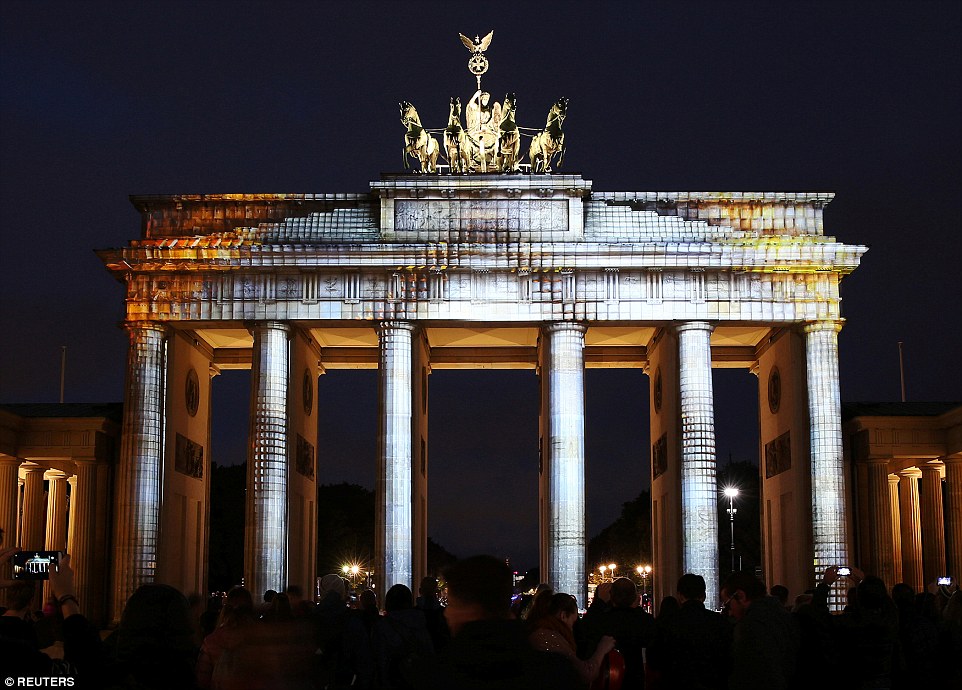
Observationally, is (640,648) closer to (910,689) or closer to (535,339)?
(910,689)

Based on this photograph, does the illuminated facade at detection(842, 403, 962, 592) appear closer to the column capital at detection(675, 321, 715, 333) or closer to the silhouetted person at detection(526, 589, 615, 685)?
the column capital at detection(675, 321, 715, 333)

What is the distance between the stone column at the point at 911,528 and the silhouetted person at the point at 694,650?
46.9 metres

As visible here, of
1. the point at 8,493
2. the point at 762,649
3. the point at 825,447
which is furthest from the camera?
the point at 8,493

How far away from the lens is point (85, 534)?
173ft

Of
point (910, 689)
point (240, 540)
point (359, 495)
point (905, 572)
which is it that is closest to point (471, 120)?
point (905, 572)

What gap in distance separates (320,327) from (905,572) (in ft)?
97.7

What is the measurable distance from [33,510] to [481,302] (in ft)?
80.7

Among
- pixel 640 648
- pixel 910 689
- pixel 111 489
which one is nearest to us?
pixel 640 648

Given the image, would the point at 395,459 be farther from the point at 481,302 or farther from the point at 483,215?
the point at 483,215

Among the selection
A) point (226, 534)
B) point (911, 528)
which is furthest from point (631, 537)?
point (911, 528)

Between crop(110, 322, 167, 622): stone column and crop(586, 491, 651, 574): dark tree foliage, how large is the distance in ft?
257

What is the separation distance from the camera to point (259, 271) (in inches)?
1962

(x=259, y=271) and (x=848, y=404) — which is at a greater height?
(x=259, y=271)

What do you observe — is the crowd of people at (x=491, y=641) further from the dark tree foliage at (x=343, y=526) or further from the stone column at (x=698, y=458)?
the dark tree foliage at (x=343, y=526)
